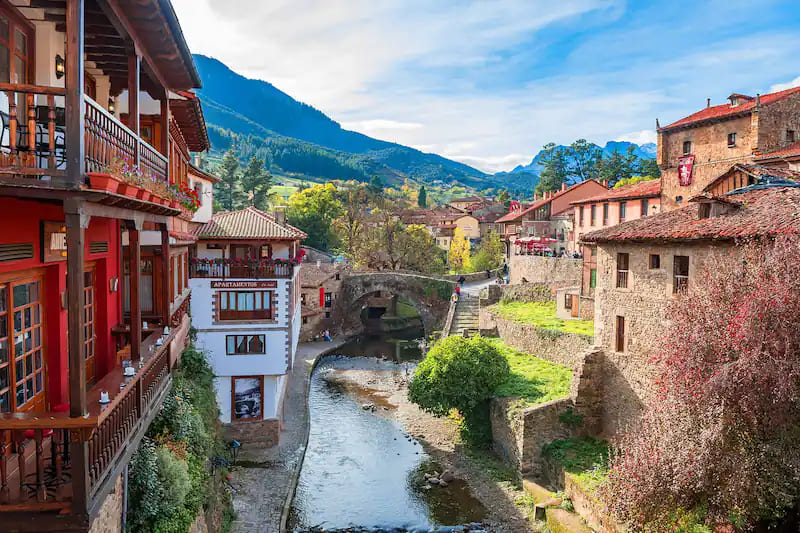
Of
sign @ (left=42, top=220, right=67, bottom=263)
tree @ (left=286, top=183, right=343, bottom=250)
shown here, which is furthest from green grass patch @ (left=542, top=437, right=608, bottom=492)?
tree @ (left=286, top=183, right=343, bottom=250)

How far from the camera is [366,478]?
24094mm

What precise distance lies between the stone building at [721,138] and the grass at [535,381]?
47.2 ft

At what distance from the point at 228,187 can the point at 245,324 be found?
5877cm

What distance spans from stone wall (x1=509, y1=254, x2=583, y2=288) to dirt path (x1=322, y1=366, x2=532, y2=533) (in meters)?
13.6

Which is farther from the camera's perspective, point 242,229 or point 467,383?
point 467,383

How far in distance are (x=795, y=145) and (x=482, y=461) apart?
22.5 metres

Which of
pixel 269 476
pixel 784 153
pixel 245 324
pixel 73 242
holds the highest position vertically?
pixel 784 153

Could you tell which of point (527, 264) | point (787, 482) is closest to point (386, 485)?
point (787, 482)

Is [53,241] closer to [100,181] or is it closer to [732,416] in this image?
[100,181]

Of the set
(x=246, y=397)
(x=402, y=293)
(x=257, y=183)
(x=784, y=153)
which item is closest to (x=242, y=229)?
(x=246, y=397)

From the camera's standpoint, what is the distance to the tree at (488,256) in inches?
2566

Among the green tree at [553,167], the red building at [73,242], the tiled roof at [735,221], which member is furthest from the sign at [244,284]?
the green tree at [553,167]

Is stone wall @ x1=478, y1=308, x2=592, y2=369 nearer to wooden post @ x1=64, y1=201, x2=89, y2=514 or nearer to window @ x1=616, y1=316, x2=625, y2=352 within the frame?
window @ x1=616, y1=316, x2=625, y2=352

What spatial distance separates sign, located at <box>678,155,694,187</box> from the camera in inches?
1364
